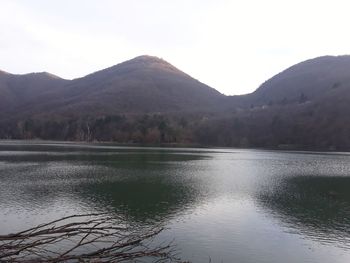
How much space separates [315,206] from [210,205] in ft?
35.3

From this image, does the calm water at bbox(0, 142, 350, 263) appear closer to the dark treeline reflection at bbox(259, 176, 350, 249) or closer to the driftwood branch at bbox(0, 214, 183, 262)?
the dark treeline reflection at bbox(259, 176, 350, 249)

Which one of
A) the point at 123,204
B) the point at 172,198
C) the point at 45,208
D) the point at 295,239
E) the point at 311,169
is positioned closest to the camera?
the point at 295,239

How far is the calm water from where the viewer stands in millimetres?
26250

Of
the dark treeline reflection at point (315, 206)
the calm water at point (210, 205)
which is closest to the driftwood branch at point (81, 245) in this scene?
the calm water at point (210, 205)

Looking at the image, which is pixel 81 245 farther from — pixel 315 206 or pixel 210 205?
pixel 315 206

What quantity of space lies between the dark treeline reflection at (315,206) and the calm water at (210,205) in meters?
0.08

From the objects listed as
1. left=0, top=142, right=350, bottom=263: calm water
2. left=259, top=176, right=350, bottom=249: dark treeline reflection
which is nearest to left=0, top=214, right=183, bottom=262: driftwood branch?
left=0, top=142, right=350, bottom=263: calm water

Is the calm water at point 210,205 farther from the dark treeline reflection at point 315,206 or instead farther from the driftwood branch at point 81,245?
the driftwood branch at point 81,245

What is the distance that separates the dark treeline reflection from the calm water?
0.08 meters

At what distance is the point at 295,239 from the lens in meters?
28.6

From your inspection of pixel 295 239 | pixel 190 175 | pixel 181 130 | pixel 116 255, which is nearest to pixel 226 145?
pixel 181 130

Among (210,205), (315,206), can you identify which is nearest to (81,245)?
(210,205)

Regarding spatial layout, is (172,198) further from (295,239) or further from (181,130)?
(181,130)

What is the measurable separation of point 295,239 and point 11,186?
Answer: 31892 millimetres
